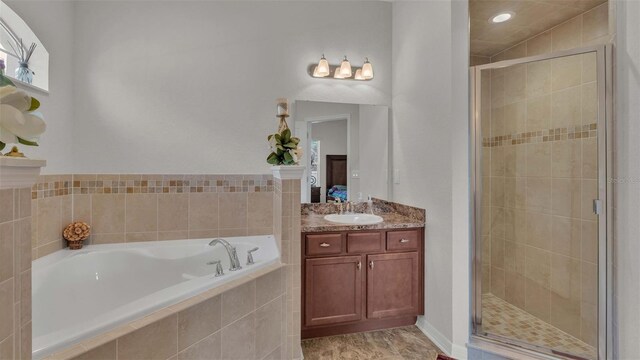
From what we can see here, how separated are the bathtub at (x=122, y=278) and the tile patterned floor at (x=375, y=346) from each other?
785mm

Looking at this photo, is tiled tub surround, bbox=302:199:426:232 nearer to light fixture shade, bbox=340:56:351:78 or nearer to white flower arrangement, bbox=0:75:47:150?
light fixture shade, bbox=340:56:351:78

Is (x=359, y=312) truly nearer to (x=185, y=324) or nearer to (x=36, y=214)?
(x=185, y=324)

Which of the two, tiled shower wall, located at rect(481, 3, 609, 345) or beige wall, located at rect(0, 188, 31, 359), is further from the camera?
tiled shower wall, located at rect(481, 3, 609, 345)

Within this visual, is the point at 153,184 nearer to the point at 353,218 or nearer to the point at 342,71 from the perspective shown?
the point at 353,218

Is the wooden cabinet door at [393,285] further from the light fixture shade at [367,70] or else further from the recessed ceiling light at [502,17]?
the recessed ceiling light at [502,17]

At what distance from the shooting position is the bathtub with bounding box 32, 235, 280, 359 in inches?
55.8

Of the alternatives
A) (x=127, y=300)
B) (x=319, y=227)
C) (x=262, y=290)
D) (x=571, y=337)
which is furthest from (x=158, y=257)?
(x=571, y=337)

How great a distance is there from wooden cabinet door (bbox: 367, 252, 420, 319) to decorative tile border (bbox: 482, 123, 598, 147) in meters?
1.06

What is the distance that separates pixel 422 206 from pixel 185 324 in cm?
183

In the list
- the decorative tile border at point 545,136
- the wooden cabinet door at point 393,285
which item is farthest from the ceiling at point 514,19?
the wooden cabinet door at point 393,285

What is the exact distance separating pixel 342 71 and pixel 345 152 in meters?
0.77

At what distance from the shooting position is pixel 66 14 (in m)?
2.21

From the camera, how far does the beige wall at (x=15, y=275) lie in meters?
0.71

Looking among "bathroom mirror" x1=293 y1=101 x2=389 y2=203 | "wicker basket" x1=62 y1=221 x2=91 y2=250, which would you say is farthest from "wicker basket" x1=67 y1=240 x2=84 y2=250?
"bathroom mirror" x1=293 y1=101 x2=389 y2=203
